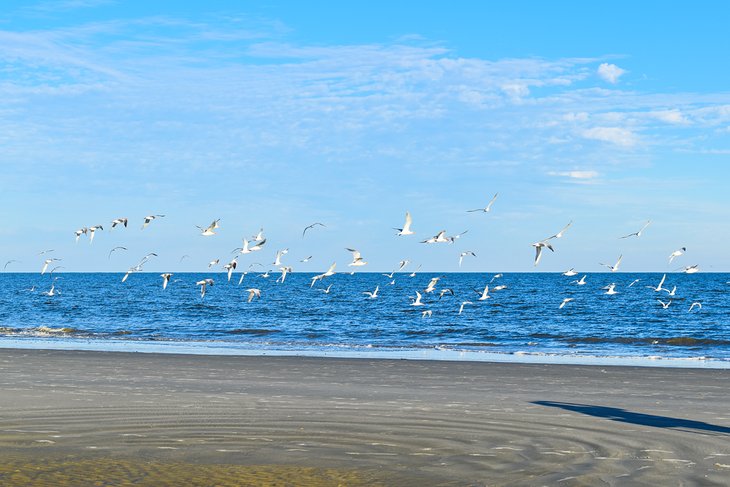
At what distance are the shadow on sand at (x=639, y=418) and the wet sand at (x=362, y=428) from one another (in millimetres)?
32

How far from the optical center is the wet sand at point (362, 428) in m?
10.5

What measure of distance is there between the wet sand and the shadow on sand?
0.11ft

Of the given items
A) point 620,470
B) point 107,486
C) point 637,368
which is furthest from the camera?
point 637,368

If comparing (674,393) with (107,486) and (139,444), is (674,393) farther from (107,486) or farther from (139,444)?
(107,486)

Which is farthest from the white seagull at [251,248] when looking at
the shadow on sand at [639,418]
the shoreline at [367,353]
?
the shadow on sand at [639,418]

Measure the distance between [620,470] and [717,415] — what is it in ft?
16.6

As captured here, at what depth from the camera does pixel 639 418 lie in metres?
14.6

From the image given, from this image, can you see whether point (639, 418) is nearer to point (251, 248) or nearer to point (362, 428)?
point (362, 428)

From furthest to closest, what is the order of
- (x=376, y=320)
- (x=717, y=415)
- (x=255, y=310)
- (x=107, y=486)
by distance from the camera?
(x=255, y=310) < (x=376, y=320) < (x=717, y=415) < (x=107, y=486)

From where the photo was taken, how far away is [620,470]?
1065cm

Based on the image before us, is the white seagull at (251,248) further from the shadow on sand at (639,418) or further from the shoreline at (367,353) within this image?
the shadow on sand at (639,418)

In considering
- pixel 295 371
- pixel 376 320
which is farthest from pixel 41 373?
pixel 376 320

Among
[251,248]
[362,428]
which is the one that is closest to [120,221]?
[251,248]

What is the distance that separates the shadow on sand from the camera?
13.6 m
